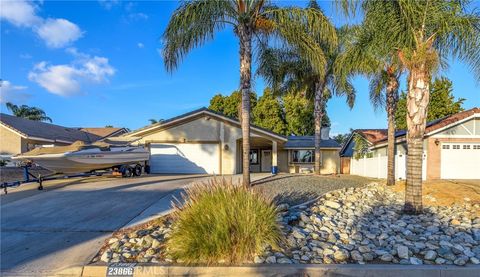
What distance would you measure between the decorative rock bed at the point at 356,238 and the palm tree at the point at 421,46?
3.60ft

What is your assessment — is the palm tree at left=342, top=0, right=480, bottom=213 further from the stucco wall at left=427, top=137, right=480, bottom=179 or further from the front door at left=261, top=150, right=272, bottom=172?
the front door at left=261, top=150, right=272, bottom=172

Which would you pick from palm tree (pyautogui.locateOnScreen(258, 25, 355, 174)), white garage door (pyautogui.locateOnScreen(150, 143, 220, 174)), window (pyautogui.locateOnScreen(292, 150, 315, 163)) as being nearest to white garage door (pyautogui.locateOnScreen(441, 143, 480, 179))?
palm tree (pyautogui.locateOnScreen(258, 25, 355, 174))

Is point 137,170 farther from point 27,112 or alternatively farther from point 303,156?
point 27,112

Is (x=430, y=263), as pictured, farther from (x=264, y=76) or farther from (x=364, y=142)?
(x=364, y=142)

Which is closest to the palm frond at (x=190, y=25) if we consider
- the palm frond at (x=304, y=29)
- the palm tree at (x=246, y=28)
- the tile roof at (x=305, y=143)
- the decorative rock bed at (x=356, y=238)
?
the palm tree at (x=246, y=28)

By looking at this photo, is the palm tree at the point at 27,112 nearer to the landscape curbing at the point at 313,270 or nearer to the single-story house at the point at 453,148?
the single-story house at the point at 453,148

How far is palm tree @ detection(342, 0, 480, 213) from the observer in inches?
332

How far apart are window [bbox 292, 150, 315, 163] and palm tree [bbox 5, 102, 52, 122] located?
107 feet

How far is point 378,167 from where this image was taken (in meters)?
23.8

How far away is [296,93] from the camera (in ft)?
74.2

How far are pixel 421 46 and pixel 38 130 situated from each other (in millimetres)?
28246

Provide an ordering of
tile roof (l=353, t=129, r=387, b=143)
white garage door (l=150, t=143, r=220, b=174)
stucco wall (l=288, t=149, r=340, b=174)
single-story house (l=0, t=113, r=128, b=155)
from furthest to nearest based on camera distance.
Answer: stucco wall (l=288, t=149, r=340, b=174)
tile roof (l=353, t=129, r=387, b=143)
single-story house (l=0, t=113, r=128, b=155)
white garage door (l=150, t=143, r=220, b=174)

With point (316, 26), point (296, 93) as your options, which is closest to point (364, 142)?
point (296, 93)

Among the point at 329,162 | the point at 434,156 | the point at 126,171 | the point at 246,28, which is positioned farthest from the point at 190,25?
the point at 329,162
